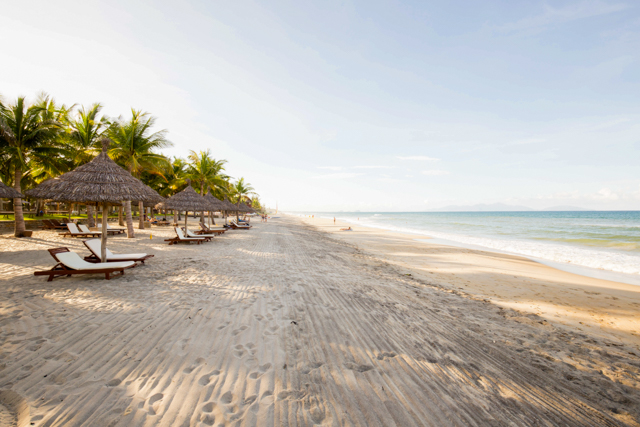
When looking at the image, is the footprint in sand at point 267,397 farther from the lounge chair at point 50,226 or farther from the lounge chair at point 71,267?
the lounge chair at point 50,226

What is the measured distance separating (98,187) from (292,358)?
731cm

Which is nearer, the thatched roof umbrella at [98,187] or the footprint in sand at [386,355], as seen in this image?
the footprint in sand at [386,355]

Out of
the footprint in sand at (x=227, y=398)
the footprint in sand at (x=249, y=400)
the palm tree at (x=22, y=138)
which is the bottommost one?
the footprint in sand at (x=249, y=400)

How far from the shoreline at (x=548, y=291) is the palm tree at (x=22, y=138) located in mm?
17468

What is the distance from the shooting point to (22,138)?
11.8 meters

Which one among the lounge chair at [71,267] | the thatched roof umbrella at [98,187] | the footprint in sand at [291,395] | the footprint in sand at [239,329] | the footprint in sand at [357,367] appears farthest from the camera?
the thatched roof umbrella at [98,187]

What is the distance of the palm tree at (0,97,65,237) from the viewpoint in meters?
11.5

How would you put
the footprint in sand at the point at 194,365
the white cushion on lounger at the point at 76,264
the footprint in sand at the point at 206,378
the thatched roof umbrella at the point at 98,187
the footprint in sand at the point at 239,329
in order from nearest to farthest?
the footprint in sand at the point at 206,378 → the footprint in sand at the point at 194,365 → the footprint in sand at the point at 239,329 → the white cushion on lounger at the point at 76,264 → the thatched roof umbrella at the point at 98,187

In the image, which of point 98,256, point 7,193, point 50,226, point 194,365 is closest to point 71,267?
point 98,256

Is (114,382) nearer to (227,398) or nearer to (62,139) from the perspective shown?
(227,398)

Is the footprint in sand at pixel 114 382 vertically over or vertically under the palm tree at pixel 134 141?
under

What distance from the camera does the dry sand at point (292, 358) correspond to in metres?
2.23

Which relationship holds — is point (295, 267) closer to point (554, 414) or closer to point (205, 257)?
point (205, 257)

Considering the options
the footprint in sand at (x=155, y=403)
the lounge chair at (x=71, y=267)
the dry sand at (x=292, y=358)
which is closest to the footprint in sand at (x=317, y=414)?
the dry sand at (x=292, y=358)
